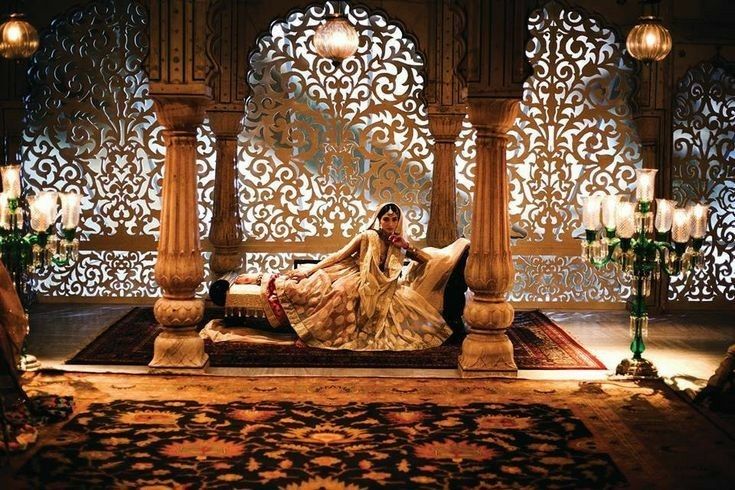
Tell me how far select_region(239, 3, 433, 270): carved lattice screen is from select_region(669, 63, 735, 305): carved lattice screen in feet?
9.21

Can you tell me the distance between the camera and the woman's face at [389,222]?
33.6ft

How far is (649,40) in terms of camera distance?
9.91 m

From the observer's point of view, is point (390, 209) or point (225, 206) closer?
point (390, 209)

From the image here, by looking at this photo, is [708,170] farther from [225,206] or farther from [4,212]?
[4,212]

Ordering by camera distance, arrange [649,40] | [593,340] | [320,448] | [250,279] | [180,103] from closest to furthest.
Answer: [320,448] → [180,103] → [649,40] → [250,279] → [593,340]

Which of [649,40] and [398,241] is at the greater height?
[649,40]

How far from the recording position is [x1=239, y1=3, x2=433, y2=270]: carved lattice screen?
41.4 ft

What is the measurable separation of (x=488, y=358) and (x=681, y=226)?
1810 millimetres

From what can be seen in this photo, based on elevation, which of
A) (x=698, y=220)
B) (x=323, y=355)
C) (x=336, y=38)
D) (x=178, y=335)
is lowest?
(x=323, y=355)

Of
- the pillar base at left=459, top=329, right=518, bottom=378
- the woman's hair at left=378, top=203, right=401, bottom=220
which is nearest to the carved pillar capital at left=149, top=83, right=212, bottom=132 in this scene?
the woman's hair at left=378, top=203, right=401, bottom=220

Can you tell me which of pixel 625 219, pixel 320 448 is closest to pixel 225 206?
pixel 625 219

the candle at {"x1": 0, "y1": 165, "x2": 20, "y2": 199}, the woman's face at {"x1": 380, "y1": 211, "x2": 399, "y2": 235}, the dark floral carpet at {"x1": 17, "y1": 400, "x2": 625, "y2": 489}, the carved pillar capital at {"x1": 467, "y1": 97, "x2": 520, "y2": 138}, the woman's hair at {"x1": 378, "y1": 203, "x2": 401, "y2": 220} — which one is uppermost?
the carved pillar capital at {"x1": 467, "y1": 97, "x2": 520, "y2": 138}

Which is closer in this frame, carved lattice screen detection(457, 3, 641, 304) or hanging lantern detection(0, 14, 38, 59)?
hanging lantern detection(0, 14, 38, 59)

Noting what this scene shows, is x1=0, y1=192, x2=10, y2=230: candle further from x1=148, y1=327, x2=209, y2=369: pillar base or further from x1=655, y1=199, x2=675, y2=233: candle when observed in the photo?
x1=655, y1=199, x2=675, y2=233: candle
